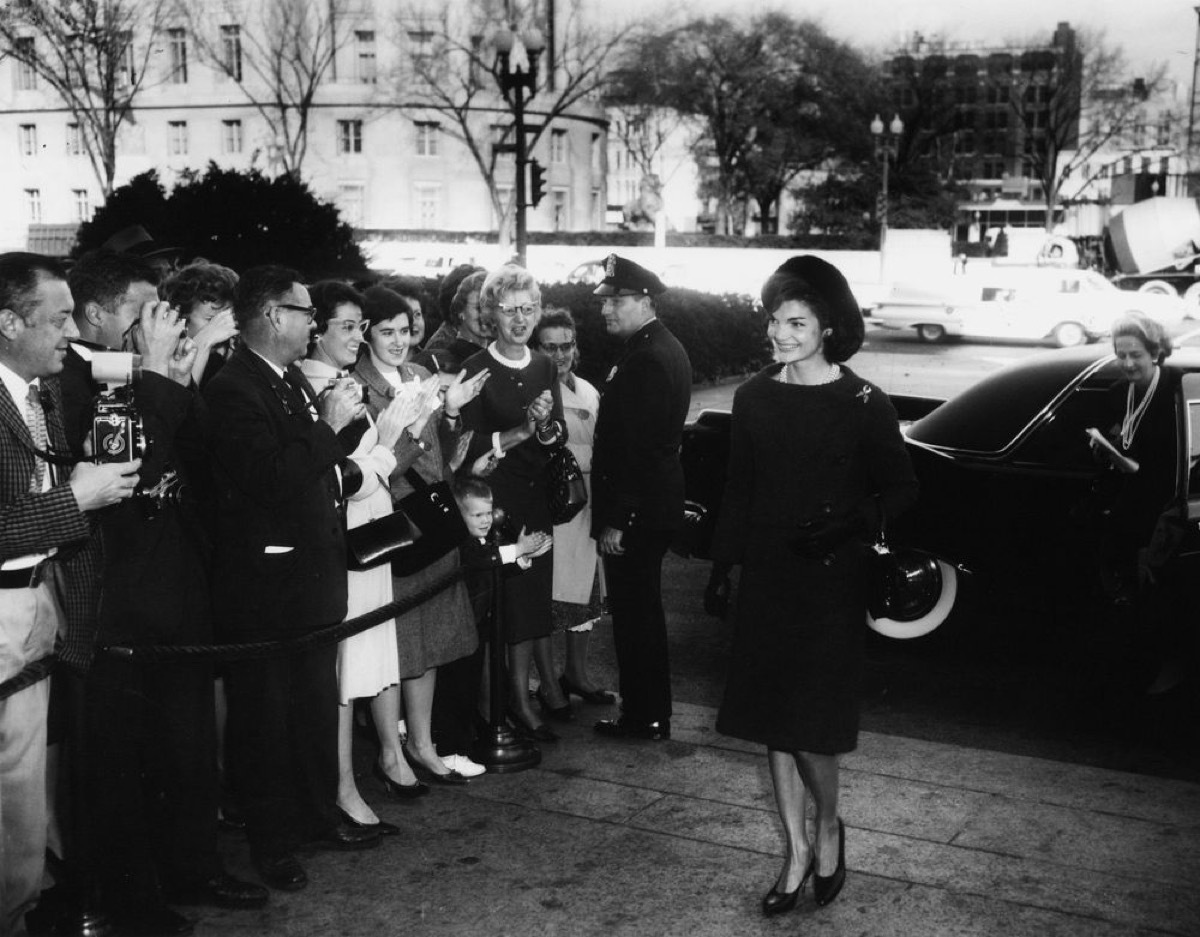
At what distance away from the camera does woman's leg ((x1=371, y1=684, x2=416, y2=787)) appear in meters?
5.34

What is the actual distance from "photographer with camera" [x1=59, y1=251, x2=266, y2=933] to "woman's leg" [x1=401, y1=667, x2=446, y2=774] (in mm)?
1208

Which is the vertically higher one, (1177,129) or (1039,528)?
(1177,129)

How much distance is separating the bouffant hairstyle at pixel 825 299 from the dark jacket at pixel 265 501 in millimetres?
1432

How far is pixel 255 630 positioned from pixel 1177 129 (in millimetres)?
81919

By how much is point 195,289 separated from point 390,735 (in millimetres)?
1728

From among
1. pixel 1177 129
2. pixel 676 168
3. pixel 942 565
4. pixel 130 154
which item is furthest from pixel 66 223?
pixel 942 565

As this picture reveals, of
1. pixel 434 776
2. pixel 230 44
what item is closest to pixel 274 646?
pixel 434 776

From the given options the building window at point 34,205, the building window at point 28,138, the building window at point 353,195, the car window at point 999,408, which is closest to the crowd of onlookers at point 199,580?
the car window at point 999,408

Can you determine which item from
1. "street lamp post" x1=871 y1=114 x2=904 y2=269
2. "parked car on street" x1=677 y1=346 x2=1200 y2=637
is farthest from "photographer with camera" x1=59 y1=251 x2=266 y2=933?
"street lamp post" x1=871 y1=114 x2=904 y2=269

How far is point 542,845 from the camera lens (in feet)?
16.0

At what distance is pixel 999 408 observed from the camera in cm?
804

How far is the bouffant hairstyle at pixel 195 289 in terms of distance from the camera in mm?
5160

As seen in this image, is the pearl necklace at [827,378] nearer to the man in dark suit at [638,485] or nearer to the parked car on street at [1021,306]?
the man in dark suit at [638,485]

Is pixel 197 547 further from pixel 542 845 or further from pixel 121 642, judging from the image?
pixel 542 845
